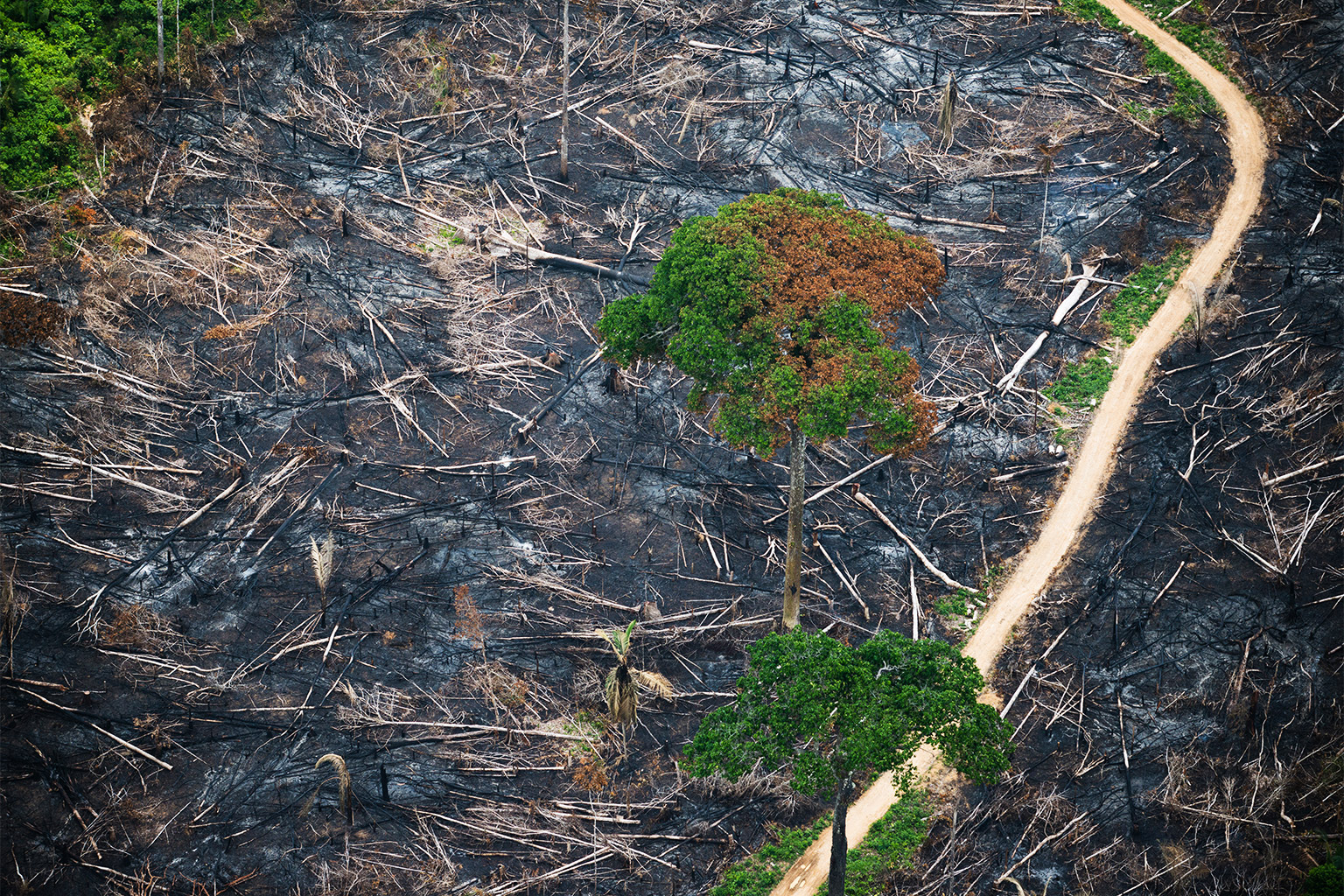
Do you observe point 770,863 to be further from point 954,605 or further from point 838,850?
point 954,605

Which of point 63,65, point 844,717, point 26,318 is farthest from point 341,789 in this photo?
point 63,65

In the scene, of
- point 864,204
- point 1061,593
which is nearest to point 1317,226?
point 864,204

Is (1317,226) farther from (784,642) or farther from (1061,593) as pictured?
(784,642)

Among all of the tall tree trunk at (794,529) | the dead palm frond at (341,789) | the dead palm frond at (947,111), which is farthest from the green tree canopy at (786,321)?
the dead palm frond at (947,111)

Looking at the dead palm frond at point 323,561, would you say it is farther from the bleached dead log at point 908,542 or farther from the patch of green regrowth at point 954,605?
the patch of green regrowth at point 954,605

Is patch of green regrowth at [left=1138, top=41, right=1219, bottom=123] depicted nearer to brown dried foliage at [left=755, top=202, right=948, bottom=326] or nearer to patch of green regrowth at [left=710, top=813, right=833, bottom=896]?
brown dried foliage at [left=755, top=202, right=948, bottom=326]

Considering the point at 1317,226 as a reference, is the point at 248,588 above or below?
below
